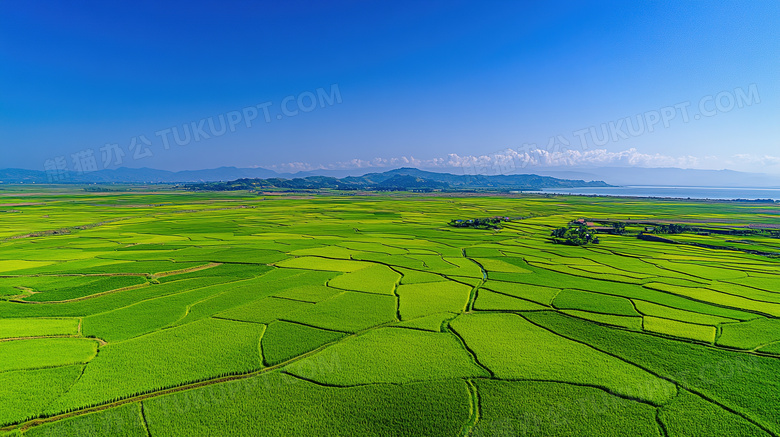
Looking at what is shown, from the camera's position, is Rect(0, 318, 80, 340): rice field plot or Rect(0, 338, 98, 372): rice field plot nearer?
Rect(0, 338, 98, 372): rice field plot

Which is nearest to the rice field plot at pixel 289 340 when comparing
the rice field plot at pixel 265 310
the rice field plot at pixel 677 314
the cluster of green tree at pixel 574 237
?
the rice field plot at pixel 265 310

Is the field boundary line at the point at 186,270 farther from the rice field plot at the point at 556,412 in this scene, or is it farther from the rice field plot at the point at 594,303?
the rice field plot at the point at 594,303

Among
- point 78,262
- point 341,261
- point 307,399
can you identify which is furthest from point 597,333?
point 78,262

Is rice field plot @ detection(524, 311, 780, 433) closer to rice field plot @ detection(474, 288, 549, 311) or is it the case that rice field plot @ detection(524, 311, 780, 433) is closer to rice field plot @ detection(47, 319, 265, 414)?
rice field plot @ detection(474, 288, 549, 311)

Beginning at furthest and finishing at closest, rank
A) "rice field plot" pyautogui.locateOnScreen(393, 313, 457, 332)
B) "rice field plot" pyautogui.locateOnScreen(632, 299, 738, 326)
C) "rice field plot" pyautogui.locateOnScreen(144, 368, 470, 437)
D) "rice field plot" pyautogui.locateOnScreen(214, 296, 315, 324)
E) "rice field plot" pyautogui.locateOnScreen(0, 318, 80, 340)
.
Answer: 1. "rice field plot" pyautogui.locateOnScreen(214, 296, 315, 324)
2. "rice field plot" pyautogui.locateOnScreen(632, 299, 738, 326)
3. "rice field plot" pyautogui.locateOnScreen(393, 313, 457, 332)
4. "rice field plot" pyautogui.locateOnScreen(0, 318, 80, 340)
5. "rice field plot" pyautogui.locateOnScreen(144, 368, 470, 437)

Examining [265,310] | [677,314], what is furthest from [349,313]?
[677,314]

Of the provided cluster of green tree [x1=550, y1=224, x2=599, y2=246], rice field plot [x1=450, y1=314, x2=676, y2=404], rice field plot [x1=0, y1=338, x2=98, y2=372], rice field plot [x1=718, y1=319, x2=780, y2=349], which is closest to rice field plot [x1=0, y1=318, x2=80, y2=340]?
rice field plot [x1=0, y1=338, x2=98, y2=372]

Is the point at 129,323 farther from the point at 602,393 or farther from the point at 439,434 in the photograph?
the point at 602,393

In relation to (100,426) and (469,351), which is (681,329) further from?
(100,426)
